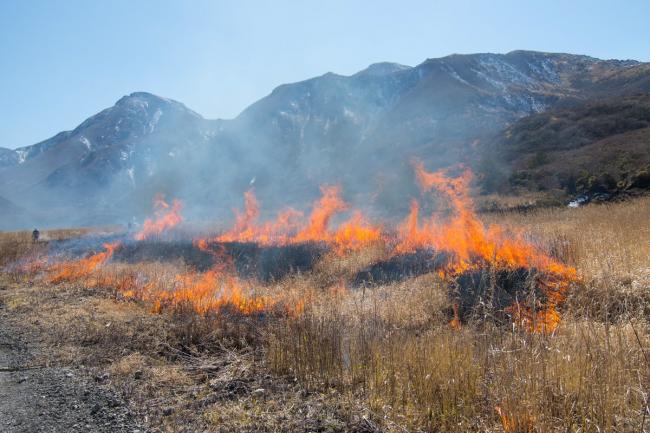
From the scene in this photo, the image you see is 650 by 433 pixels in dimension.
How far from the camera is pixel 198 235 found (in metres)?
22.8

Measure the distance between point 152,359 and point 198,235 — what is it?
16.8 metres


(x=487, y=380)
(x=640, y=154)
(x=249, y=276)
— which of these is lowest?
(x=249, y=276)

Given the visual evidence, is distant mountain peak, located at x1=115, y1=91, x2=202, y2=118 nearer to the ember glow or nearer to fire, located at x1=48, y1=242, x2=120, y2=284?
fire, located at x1=48, y1=242, x2=120, y2=284

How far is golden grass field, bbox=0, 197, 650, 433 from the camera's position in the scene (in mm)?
3693

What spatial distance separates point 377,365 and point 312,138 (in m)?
84.8

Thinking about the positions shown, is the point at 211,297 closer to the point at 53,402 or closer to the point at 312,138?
the point at 53,402

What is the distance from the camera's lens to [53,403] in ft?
16.3

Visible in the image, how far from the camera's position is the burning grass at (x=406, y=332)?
151 inches

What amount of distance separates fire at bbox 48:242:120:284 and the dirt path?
919cm

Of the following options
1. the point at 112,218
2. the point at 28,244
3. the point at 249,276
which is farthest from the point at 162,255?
the point at 112,218

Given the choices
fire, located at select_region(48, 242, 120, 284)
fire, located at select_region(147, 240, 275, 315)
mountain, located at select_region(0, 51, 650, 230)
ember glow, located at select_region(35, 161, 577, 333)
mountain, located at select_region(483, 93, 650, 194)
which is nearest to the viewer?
ember glow, located at select_region(35, 161, 577, 333)

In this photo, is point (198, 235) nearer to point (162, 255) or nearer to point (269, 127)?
point (162, 255)

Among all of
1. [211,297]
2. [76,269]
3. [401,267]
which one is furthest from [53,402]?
[76,269]

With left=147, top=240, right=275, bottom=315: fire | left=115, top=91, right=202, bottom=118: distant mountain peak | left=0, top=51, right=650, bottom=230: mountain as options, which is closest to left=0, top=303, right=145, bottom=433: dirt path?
left=147, top=240, right=275, bottom=315: fire
